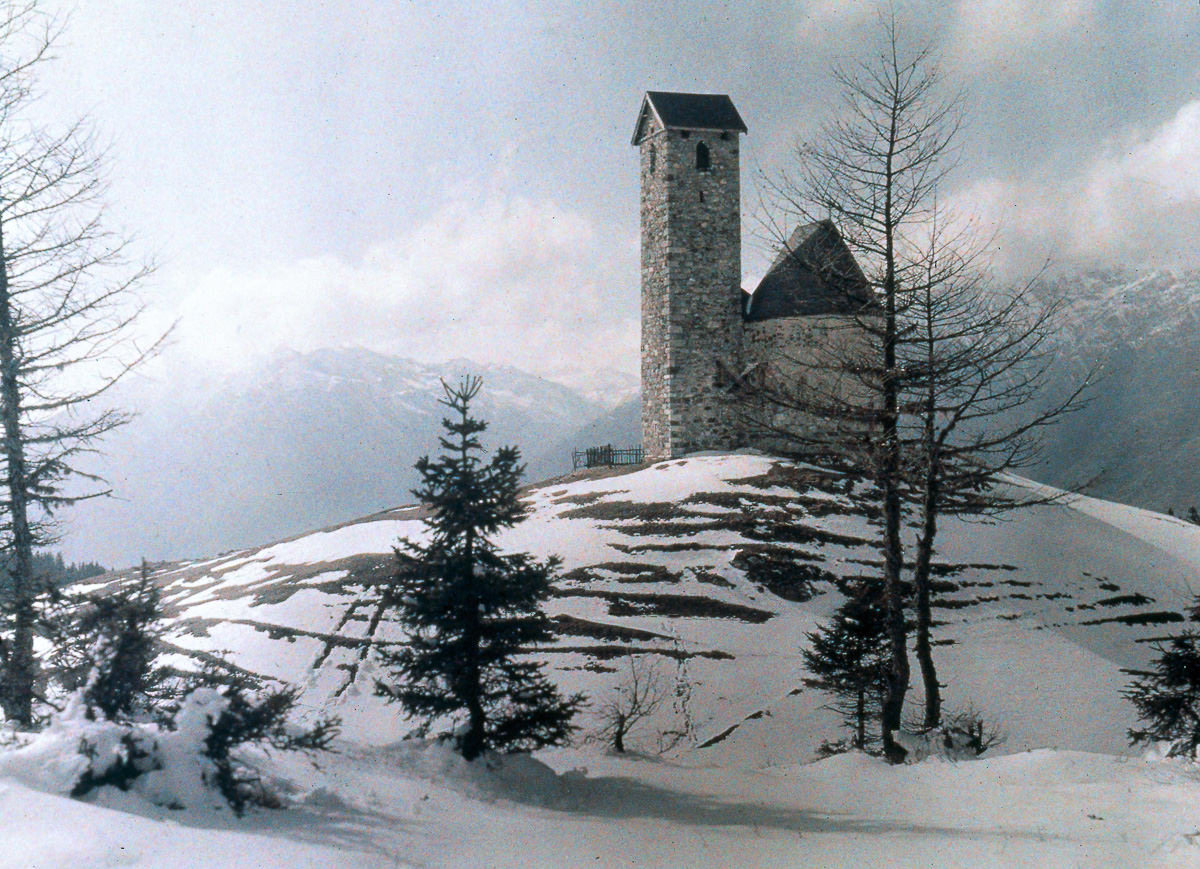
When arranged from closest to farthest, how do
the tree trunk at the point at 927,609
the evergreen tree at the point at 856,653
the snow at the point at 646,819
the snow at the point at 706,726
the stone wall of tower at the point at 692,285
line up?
1. the snow at the point at 646,819
2. the snow at the point at 706,726
3. the tree trunk at the point at 927,609
4. the evergreen tree at the point at 856,653
5. the stone wall of tower at the point at 692,285

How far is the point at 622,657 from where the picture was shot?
20.5m

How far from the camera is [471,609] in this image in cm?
1070

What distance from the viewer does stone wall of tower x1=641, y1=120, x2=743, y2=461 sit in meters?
36.8

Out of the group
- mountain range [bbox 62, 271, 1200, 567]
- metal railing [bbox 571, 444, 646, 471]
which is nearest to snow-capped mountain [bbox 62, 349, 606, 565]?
mountain range [bbox 62, 271, 1200, 567]

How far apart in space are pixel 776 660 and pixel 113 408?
56.1 feet

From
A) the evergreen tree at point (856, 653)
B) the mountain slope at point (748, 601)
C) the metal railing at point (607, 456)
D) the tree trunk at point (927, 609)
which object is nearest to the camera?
the tree trunk at point (927, 609)

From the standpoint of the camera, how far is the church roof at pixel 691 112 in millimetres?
37125

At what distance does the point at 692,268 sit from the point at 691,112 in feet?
27.7

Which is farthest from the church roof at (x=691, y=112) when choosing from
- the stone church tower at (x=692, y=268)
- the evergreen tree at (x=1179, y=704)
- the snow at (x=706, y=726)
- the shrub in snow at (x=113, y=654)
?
the shrub in snow at (x=113, y=654)

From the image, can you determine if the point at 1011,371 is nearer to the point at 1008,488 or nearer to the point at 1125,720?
the point at 1125,720

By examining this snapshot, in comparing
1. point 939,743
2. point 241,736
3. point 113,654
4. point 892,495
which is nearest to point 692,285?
point 892,495

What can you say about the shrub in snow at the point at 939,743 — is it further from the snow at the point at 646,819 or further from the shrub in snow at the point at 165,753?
the shrub in snow at the point at 165,753

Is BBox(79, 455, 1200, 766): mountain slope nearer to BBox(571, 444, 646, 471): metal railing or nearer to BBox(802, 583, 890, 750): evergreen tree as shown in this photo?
BBox(802, 583, 890, 750): evergreen tree

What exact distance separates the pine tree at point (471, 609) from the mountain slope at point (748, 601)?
262 inches
